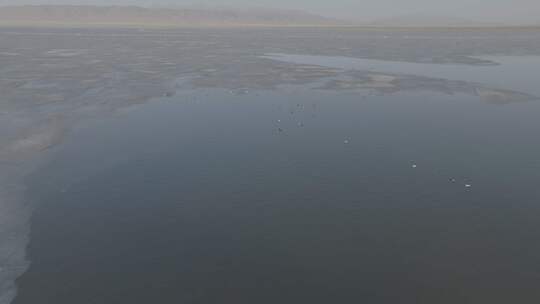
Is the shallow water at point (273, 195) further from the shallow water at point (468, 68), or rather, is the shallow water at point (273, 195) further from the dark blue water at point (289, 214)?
the shallow water at point (468, 68)

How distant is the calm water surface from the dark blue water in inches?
1.7

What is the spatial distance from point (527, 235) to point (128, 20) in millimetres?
190307

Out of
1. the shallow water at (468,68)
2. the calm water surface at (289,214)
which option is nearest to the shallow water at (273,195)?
the calm water surface at (289,214)

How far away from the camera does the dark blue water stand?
8977 millimetres

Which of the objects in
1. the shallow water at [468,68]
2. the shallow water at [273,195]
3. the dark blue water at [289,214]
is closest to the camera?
the dark blue water at [289,214]

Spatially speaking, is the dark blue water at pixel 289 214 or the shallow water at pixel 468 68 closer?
the dark blue water at pixel 289 214

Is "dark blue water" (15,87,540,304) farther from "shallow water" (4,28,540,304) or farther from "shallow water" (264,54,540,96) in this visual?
"shallow water" (264,54,540,96)

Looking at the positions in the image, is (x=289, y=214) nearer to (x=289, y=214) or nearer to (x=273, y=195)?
(x=289, y=214)

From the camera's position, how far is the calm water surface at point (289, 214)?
898 cm

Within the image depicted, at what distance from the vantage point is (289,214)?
11.8m

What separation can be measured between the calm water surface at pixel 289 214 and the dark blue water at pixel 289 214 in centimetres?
4

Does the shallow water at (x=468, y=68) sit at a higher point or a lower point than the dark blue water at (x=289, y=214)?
higher

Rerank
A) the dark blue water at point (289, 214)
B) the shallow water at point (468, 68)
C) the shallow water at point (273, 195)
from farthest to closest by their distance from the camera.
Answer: the shallow water at point (468, 68) < the shallow water at point (273, 195) < the dark blue water at point (289, 214)

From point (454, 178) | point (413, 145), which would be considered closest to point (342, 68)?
point (413, 145)
